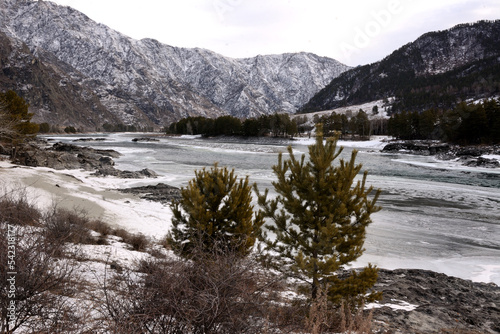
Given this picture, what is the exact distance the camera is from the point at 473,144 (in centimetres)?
5884

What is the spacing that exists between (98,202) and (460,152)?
57.8 m

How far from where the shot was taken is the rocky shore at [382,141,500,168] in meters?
42.0

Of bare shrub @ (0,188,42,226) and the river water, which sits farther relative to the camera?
the river water

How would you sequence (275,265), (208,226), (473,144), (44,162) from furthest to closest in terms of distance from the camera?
(473,144)
(44,162)
(208,226)
(275,265)

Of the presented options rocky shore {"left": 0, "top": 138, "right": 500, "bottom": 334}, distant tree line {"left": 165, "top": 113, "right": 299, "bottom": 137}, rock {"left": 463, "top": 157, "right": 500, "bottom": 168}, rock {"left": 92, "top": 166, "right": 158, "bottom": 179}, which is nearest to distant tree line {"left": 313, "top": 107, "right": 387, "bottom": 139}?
distant tree line {"left": 165, "top": 113, "right": 299, "bottom": 137}

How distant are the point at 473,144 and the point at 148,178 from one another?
211ft

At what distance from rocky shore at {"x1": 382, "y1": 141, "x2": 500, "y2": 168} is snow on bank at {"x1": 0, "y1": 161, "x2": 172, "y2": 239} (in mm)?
46454

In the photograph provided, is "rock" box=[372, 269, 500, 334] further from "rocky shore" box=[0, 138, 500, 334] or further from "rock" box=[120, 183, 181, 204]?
"rock" box=[120, 183, 181, 204]

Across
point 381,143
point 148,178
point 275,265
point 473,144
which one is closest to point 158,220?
point 275,265

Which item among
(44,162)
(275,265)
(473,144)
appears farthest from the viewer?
(473,144)

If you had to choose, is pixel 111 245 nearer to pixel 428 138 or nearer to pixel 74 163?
pixel 74 163

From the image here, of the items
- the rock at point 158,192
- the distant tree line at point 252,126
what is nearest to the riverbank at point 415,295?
the rock at point 158,192

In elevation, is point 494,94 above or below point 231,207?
above

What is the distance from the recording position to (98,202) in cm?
1529
